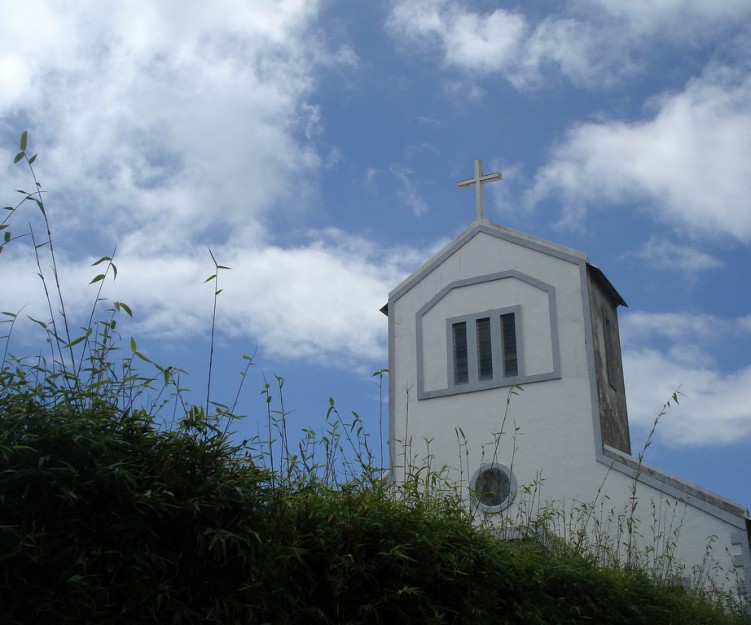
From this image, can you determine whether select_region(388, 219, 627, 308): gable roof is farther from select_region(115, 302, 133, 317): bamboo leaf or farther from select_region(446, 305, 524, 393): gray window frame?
select_region(115, 302, 133, 317): bamboo leaf

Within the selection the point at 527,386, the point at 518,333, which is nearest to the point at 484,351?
the point at 518,333

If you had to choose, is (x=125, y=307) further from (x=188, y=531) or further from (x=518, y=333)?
(x=518, y=333)

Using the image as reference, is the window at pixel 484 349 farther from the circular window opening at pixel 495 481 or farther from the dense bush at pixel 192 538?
the dense bush at pixel 192 538

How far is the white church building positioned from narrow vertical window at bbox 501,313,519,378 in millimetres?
25

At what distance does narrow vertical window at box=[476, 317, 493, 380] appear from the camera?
17906 mm

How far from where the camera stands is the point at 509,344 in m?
17.9

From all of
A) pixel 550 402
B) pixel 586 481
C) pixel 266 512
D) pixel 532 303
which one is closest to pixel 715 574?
pixel 586 481

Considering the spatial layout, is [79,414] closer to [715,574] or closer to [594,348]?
[715,574]

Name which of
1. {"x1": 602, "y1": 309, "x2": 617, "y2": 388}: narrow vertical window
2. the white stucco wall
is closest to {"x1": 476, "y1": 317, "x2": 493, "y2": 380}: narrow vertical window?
the white stucco wall

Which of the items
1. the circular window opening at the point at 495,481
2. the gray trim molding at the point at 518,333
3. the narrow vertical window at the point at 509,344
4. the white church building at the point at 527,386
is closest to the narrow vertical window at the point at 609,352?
the white church building at the point at 527,386

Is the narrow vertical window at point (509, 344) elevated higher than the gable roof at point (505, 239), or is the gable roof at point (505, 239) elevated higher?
the gable roof at point (505, 239)

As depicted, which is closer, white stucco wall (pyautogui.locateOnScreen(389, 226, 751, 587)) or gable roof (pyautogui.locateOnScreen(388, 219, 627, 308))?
white stucco wall (pyautogui.locateOnScreen(389, 226, 751, 587))

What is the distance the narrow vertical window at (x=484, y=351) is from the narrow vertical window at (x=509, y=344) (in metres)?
0.29

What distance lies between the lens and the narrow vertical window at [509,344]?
1772cm
